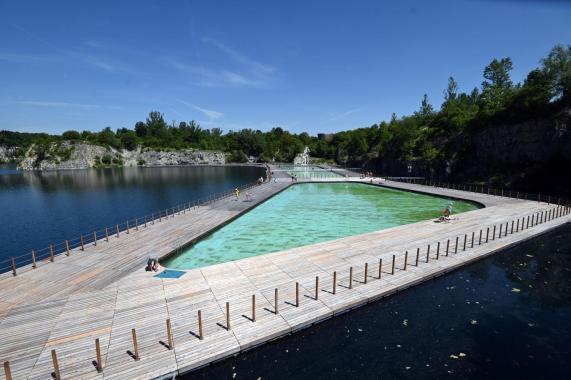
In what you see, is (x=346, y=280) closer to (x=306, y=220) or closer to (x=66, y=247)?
(x=306, y=220)

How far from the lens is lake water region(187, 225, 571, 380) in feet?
35.4

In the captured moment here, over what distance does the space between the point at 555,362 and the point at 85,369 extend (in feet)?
55.3

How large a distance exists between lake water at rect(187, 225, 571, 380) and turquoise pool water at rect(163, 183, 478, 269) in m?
10.9

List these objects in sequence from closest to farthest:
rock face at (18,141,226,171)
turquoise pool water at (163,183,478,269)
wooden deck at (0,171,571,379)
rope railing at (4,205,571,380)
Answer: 1. rope railing at (4,205,571,380)
2. wooden deck at (0,171,571,379)
3. turquoise pool water at (163,183,478,269)
4. rock face at (18,141,226,171)

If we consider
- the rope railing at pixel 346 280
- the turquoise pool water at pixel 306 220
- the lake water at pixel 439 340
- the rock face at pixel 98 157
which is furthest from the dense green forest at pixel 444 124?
the lake water at pixel 439 340

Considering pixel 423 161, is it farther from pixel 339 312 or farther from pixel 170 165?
pixel 170 165

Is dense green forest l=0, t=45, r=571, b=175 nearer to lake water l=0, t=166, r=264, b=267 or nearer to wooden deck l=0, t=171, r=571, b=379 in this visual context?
wooden deck l=0, t=171, r=571, b=379

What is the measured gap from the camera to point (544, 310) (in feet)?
49.1

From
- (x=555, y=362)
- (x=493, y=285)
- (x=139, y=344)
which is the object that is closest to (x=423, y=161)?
(x=493, y=285)

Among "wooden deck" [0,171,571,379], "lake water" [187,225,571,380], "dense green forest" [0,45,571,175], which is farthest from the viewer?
"dense green forest" [0,45,571,175]

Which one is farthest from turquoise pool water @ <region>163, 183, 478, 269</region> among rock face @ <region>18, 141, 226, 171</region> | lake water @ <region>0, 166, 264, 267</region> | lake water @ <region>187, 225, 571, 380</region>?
rock face @ <region>18, 141, 226, 171</region>

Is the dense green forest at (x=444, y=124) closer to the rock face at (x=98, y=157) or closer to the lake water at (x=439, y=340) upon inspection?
the rock face at (x=98, y=157)

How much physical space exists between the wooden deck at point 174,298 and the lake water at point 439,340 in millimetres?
647

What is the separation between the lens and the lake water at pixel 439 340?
1078 cm
